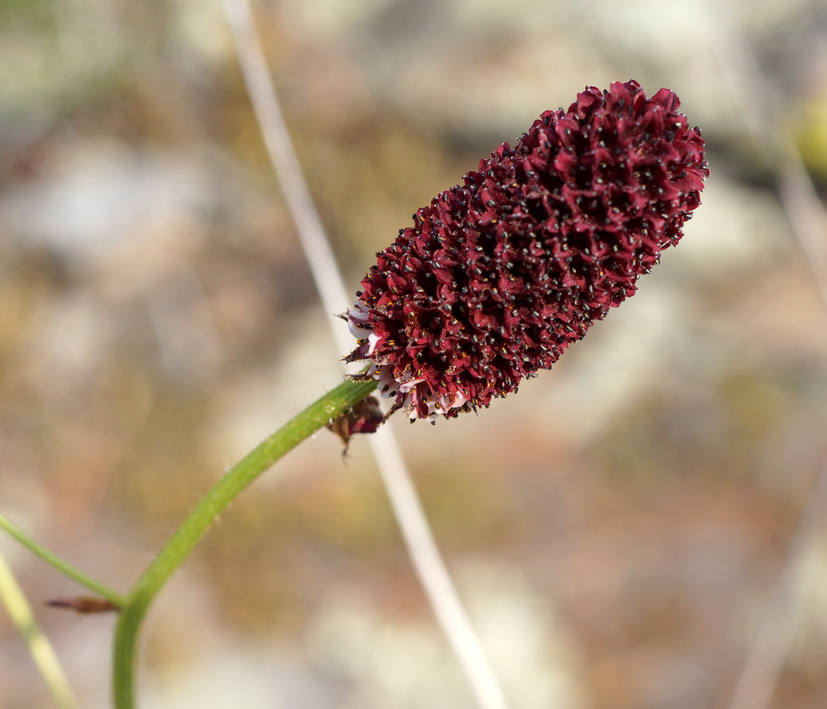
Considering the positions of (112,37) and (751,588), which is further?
(112,37)

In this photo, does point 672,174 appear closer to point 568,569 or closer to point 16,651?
point 568,569

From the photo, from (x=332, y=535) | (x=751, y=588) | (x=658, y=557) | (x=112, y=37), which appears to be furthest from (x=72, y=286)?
(x=751, y=588)

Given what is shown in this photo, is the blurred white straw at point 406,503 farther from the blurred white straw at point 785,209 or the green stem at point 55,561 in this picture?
the green stem at point 55,561

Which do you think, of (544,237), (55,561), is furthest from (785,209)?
(55,561)

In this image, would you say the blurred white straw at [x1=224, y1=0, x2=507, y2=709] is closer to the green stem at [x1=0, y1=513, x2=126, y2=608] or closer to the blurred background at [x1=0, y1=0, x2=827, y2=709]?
the blurred background at [x1=0, y1=0, x2=827, y2=709]

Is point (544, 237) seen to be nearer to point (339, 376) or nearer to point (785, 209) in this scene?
point (339, 376)
